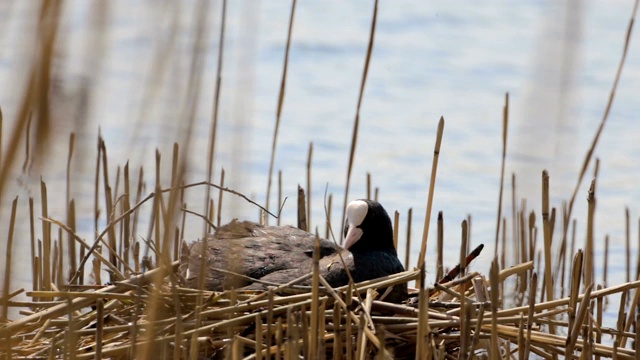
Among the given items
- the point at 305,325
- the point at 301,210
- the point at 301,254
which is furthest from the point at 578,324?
the point at 301,210

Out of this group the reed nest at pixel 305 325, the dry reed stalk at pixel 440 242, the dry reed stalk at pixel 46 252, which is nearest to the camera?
the reed nest at pixel 305 325

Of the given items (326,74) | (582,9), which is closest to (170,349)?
(582,9)

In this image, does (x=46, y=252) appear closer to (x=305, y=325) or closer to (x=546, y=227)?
(x=305, y=325)

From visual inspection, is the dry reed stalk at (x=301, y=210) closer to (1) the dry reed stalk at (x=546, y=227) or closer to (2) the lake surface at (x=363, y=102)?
(2) the lake surface at (x=363, y=102)

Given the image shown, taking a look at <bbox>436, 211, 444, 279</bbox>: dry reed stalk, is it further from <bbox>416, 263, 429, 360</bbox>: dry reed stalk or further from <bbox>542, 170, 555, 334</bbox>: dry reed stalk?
<bbox>416, 263, 429, 360</bbox>: dry reed stalk

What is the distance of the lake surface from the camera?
1.32 meters

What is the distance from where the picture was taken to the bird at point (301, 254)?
10.9 feet

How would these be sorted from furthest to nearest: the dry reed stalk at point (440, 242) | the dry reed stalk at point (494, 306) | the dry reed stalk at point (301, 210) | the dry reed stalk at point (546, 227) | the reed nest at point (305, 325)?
1. the dry reed stalk at point (301, 210)
2. the dry reed stalk at point (440, 242)
3. the dry reed stalk at point (546, 227)
4. the reed nest at point (305, 325)
5. the dry reed stalk at point (494, 306)

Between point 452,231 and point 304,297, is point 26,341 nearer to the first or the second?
point 304,297

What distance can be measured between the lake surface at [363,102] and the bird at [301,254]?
1.34 ft

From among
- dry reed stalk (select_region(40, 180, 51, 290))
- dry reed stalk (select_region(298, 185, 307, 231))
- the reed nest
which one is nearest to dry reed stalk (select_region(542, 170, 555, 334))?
the reed nest

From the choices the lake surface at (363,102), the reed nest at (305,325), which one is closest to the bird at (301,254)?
the reed nest at (305,325)

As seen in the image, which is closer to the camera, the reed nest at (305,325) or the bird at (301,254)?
the reed nest at (305,325)

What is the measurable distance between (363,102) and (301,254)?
508 cm
